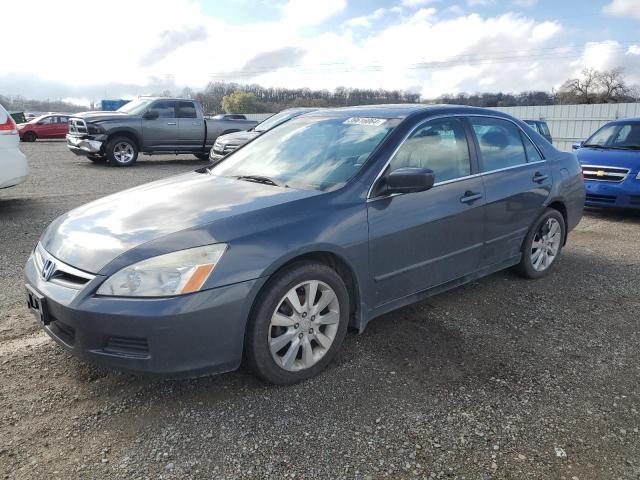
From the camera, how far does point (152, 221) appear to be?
9.64 ft

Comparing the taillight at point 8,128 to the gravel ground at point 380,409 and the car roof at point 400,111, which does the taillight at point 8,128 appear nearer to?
the gravel ground at point 380,409

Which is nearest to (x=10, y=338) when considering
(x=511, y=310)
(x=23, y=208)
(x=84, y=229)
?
(x=84, y=229)

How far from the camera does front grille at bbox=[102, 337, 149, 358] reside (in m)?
2.56

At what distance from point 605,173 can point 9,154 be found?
873 cm

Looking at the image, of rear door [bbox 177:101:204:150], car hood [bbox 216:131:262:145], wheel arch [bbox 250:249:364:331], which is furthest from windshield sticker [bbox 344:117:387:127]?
rear door [bbox 177:101:204:150]

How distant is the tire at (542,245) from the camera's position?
4734 millimetres

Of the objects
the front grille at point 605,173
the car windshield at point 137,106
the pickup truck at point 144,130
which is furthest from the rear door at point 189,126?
the front grille at point 605,173

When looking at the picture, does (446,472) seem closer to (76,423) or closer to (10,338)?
(76,423)

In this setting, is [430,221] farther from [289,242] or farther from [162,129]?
[162,129]

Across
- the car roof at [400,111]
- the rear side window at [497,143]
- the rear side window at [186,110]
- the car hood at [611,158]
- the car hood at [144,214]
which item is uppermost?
the rear side window at [186,110]

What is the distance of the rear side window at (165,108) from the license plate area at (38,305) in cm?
1262

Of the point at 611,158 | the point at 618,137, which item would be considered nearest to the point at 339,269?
the point at 611,158

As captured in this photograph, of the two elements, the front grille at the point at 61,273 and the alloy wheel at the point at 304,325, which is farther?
the alloy wheel at the point at 304,325

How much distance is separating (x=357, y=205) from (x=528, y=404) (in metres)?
1.50
